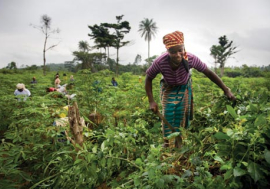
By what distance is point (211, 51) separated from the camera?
45.1 m

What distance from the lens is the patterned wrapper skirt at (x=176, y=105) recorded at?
2252mm

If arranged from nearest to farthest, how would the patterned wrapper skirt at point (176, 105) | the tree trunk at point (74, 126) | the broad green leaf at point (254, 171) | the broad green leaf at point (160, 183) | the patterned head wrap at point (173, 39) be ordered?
1. the broad green leaf at point (254, 171)
2. the broad green leaf at point (160, 183)
3. the tree trunk at point (74, 126)
4. the patterned head wrap at point (173, 39)
5. the patterned wrapper skirt at point (176, 105)

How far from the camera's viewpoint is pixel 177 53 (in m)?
1.96

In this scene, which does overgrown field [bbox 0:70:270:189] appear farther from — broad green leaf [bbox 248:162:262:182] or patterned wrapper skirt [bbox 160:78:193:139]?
patterned wrapper skirt [bbox 160:78:193:139]

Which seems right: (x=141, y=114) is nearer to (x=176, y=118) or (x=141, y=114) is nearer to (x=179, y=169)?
(x=176, y=118)

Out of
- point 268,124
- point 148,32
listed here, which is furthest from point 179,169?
point 148,32

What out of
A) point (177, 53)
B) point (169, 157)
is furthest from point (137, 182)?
point (177, 53)

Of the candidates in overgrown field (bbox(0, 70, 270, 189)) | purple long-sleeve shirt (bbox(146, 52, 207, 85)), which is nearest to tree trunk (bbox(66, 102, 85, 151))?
overgrown field (bbox(0, 70, 270, 189))

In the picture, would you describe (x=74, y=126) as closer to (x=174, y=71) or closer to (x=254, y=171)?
(x=174, y=71)

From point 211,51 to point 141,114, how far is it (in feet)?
153

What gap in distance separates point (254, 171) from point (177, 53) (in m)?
1.41

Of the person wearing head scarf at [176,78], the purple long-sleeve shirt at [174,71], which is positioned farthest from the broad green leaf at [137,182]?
the purple long-sleeve shirt at [174,71]

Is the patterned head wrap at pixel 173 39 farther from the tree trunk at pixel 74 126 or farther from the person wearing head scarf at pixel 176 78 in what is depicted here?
the tree trunk at pixel 74 126

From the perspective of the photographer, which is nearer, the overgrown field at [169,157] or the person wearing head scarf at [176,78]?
the overgrown field at [169,157]
